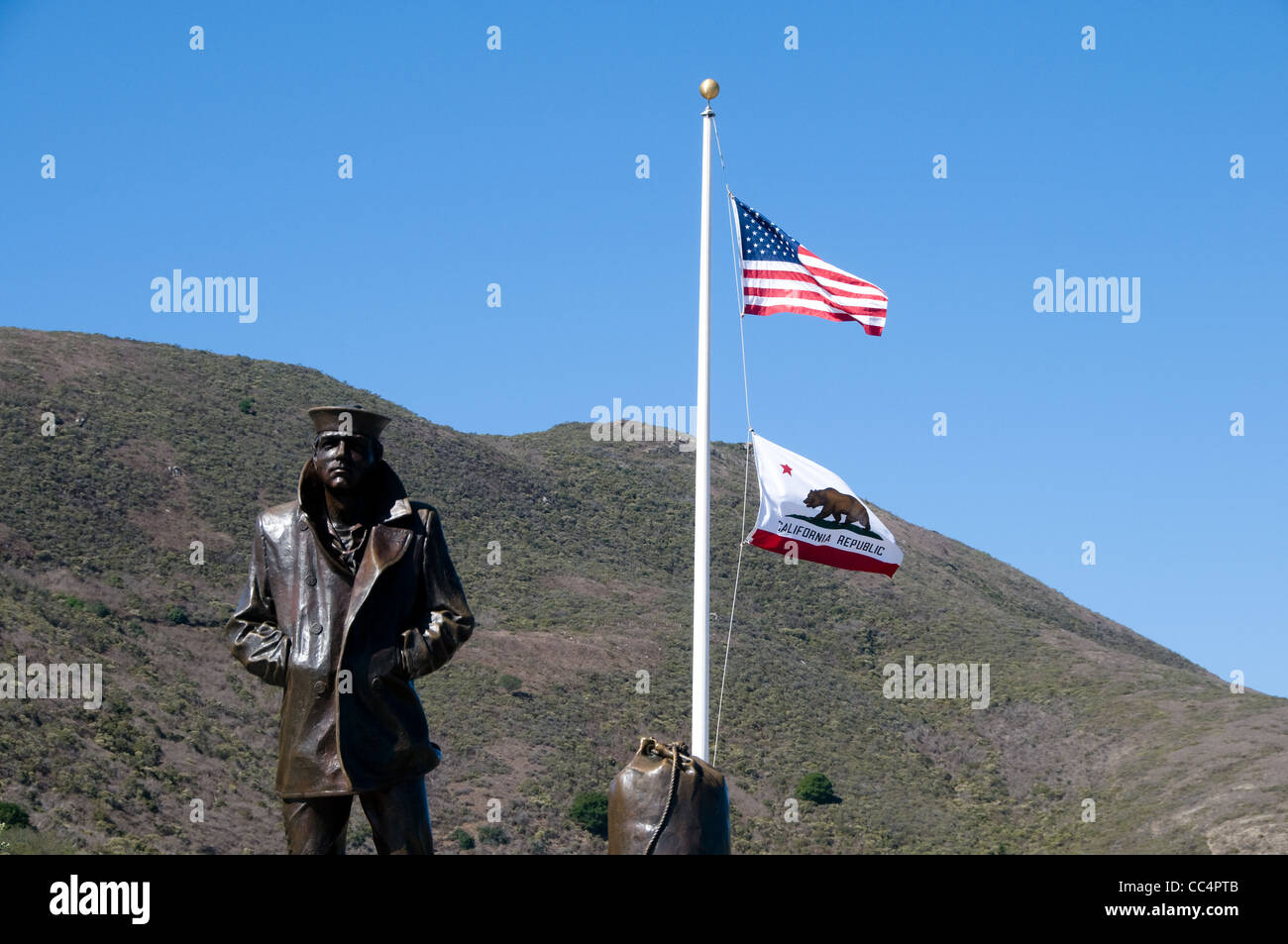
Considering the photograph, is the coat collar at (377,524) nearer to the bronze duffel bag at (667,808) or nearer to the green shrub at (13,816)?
the bronze duffel bag at (667,808)

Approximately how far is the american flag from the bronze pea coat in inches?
323

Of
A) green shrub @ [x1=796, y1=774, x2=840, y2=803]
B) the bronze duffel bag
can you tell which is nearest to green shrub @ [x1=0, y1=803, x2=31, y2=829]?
green shrub @ [x1=796, y1=774, x2=840, y2=803]

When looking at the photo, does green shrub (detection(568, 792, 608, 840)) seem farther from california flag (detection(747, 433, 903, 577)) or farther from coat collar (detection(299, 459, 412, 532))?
coat collar (detection(299, 459, 412, 532))

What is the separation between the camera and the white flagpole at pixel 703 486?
1275 cm

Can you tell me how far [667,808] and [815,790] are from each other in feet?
113

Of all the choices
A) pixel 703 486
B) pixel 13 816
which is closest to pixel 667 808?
pixel 703 486

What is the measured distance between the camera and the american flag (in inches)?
601

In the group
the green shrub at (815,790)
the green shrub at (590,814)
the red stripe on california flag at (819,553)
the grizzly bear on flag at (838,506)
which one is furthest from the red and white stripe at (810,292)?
the green shrub at (815,790)

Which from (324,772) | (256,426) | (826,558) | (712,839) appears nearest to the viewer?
(324,772)

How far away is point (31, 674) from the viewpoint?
1425 inches

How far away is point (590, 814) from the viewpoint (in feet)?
121
